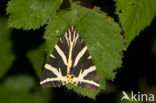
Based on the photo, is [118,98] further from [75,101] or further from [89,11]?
[89,11]

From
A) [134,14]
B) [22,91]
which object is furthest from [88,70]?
[22,91]

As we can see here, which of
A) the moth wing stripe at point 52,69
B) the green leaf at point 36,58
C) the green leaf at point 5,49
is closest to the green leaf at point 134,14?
the moth wing stripe at point 52,69

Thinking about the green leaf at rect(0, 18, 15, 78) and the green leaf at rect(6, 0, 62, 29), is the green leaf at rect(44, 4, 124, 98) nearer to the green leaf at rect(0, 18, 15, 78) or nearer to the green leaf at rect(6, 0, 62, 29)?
the green leaf at rect(6, 0, 62, 29)

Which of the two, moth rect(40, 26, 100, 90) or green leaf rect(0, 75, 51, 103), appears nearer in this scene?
moth rect(40, 26, 100, 90)

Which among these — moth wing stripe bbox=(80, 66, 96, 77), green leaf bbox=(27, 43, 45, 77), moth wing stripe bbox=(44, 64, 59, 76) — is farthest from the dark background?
moth wing stripe bbox=(80, 66, 96, 77)

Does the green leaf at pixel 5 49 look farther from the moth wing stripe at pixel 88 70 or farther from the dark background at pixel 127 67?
the moth wing stripe at pixel 88 70
